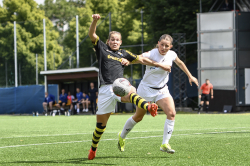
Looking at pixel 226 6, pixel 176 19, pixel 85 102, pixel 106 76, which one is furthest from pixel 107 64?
pixel 176 19

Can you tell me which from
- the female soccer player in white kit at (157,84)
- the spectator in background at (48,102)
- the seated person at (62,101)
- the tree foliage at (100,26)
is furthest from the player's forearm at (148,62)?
the tree foliage at (100,26)

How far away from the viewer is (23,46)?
46875 mm

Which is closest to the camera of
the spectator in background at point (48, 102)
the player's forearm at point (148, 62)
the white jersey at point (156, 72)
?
the player's forearm at point (148, 62)

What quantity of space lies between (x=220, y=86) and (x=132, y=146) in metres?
16.9

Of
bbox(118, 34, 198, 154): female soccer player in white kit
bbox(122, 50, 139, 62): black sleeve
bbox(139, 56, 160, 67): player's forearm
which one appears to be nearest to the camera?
bbox(122, 50, 139, 62): black sleeve

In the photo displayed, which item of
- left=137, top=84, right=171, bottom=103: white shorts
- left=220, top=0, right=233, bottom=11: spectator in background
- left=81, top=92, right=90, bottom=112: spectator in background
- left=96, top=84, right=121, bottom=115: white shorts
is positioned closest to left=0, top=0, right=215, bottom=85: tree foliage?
left=220, top=0, right=233, bottom=11: spectator in background

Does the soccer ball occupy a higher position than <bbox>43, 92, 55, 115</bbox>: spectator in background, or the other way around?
the soccer ball

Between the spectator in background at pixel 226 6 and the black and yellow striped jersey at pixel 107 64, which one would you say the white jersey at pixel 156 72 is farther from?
the spectator in background at pixel 226 6

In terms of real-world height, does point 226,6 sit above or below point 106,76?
above

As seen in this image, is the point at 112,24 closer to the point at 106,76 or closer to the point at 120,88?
the point at 106,76

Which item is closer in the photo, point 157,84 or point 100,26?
point 157,84

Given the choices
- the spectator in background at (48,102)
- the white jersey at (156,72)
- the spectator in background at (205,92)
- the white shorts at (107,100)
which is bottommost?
the spectator in background at (48,102)

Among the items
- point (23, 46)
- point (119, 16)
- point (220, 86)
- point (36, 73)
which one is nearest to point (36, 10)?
point (23, 46)

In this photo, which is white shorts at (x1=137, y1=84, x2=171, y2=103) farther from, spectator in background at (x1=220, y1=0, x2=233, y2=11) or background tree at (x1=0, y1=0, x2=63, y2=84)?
background tree at (x1=0, y1=0, x2=63, y2=84)
